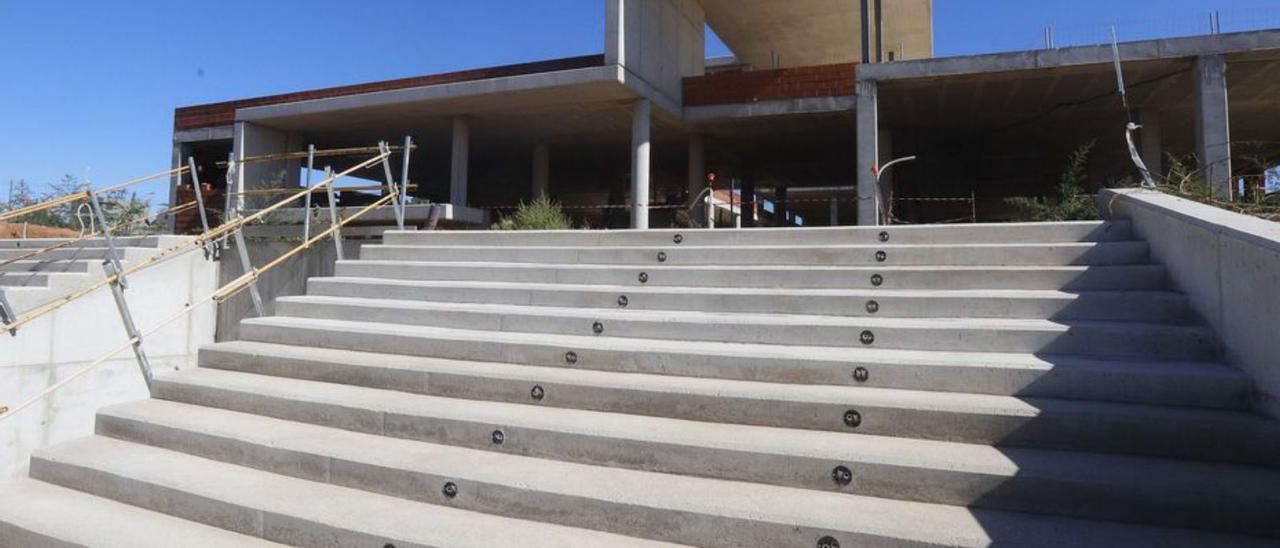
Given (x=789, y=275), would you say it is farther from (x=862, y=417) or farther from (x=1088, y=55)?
(x=1088, y=55)

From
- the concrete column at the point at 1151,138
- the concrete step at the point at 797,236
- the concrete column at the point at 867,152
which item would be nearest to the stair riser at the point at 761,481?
the concrete step at the point at 797,236

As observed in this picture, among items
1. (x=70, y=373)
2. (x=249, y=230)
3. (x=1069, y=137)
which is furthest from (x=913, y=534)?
(x=1069, y=137)

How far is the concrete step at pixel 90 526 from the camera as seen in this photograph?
3.34 m

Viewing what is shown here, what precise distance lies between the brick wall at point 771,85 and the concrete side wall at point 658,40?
0.58 meters

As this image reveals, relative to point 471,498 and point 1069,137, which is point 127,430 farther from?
point 1069,137

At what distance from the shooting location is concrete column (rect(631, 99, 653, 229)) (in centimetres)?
1443

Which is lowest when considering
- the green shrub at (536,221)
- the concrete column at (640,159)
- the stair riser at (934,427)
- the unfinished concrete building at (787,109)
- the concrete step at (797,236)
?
the stair riser at (934,427)

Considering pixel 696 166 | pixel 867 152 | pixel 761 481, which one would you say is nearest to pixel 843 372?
pixel 761 481

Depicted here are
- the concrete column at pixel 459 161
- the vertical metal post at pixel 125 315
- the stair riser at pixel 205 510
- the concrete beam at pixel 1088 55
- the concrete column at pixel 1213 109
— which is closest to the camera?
the stair riser at pixel 205 510

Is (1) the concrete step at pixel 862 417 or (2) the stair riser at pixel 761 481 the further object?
(1) the concrete step at pixel 862 417

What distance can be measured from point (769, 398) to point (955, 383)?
1012mm

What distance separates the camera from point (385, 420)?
408 centimetres

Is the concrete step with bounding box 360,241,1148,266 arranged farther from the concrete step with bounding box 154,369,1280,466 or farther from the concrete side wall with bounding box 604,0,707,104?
the concrete side wall with bounding box 604,0,707,104

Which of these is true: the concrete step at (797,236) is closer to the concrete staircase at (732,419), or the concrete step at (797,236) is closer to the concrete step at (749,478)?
the concrete staircase at (732,419)
